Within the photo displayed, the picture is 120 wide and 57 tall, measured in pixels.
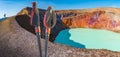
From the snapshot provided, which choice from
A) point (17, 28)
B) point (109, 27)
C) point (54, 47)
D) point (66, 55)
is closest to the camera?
point (66, 55)

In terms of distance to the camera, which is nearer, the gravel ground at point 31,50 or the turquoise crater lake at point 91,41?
the gravel ground at point 31,50

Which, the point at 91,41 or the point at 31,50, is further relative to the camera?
the point at 91,41

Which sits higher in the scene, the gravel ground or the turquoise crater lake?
the gravel ground

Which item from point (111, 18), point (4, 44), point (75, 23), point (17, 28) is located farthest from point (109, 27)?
point (4, 44)

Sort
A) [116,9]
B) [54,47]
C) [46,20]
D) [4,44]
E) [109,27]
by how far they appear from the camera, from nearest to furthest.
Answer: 1. [46,20]
2. [54,47]
3. [4,44]
4. [109,27]
5. [116,9]

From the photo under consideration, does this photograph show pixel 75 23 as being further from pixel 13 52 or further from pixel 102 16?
pixel 13 52

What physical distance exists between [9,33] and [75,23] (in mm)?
60092

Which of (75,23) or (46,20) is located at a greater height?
(46,20)

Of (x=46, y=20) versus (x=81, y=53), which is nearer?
(x=46, y=20)

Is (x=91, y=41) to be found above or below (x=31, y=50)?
below

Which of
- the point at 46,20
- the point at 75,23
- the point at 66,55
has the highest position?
the point at 46,20

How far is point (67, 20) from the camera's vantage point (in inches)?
3563

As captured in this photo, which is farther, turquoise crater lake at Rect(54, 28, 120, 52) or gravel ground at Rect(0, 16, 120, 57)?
turquoise crater lake at Rect(54, 28, 120, 52)

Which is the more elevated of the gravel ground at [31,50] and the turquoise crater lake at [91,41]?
the gravel ground at [31,50]
